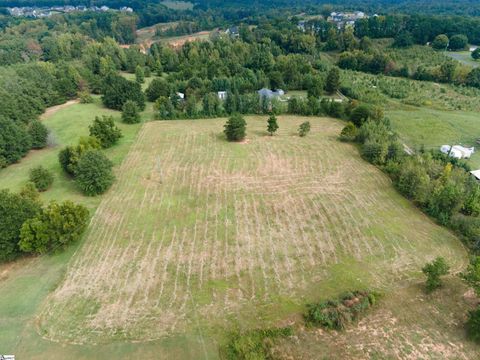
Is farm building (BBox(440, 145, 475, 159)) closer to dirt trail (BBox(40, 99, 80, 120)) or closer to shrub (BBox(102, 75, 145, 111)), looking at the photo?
shrub (BBox(102, 75, 145, 111))

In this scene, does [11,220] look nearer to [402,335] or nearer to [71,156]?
[71,156]

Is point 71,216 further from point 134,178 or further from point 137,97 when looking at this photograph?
point 137,97

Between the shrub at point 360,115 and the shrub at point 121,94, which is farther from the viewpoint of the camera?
the shrub at point 121,94

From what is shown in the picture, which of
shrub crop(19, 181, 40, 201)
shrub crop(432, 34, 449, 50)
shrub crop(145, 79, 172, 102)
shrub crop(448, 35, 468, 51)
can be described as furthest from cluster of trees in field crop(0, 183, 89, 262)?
shrub crop(448, 35, 468, 51)

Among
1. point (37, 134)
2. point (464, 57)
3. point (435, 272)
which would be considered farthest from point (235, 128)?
point (464, 57)

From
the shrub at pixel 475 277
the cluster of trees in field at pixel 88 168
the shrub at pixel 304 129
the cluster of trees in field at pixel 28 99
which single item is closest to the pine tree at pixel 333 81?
the shrub at pixel 304 129

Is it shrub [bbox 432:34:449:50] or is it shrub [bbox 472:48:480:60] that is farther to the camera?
shrub [bbox 432:34:449:50]

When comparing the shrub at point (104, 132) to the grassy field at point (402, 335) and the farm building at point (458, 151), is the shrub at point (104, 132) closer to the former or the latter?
the grassy field at point (402, 335)
